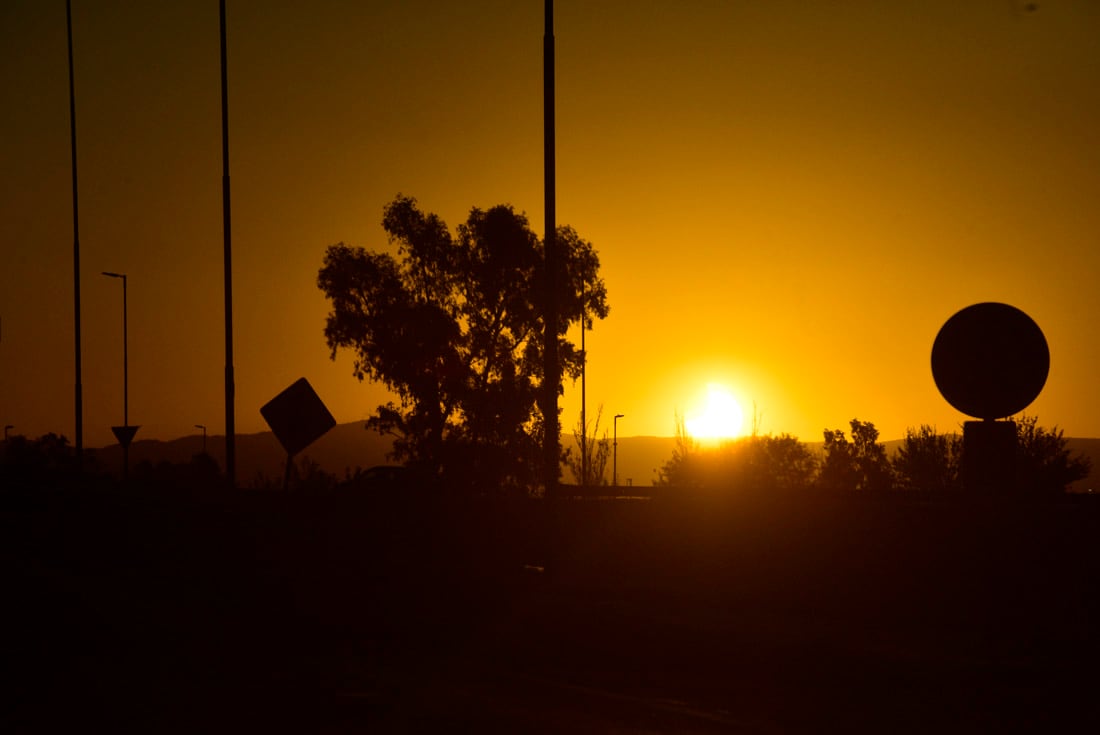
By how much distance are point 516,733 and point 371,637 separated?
4758mm

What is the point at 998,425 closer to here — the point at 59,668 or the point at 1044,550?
the point at 1044,550

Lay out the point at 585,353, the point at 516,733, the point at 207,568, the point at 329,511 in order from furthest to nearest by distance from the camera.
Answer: the point at 585,353 → the point at 329,511 → the point at 207,568 → the point at 516,733

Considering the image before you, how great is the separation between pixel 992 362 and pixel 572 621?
7072 mm

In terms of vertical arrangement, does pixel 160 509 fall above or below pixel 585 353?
Result: below

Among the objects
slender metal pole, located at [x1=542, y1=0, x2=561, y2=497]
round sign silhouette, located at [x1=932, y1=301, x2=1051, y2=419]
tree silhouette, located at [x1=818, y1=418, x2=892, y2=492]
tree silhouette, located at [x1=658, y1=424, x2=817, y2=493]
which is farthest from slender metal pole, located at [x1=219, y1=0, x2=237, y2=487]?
tree silhouette, located at [x1=818, y1=418, x2=892, y2=492]

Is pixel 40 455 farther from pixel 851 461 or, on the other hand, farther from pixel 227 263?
pixel 851 461

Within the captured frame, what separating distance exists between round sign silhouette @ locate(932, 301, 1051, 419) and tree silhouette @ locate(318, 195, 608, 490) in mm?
30942

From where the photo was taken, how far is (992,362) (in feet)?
54.2

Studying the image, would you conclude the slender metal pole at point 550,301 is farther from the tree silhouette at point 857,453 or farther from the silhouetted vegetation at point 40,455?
the tree silhouette at point 857,453

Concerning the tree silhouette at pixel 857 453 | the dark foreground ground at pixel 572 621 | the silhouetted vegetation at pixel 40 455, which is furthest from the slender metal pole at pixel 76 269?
the tree silhouette at pixel 857 453

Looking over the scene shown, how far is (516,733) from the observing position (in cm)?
853

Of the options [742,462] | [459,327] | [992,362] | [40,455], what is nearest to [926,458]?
[742,462]

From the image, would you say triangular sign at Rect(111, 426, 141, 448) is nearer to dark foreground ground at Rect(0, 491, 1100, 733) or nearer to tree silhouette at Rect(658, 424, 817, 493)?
dark foreground ground at Rect(0, 491, 1100, 733)

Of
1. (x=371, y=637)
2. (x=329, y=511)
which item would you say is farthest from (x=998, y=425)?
(x=329, y=511)
